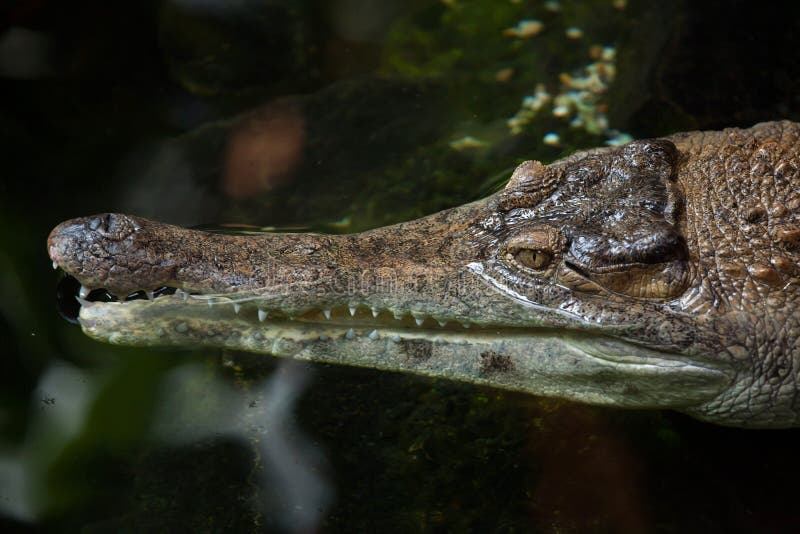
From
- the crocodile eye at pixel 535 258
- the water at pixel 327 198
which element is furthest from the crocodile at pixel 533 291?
the water at pixel 327 198

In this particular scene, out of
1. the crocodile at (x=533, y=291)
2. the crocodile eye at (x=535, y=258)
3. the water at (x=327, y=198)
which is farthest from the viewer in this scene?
the water at (x=327, y=198)

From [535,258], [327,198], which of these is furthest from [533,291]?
[327,198]

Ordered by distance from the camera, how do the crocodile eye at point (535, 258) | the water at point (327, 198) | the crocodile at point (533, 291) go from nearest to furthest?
the crocodile at point (533, 291) → the crocodile eye at point (535, 258) → the water at point (327, 198)

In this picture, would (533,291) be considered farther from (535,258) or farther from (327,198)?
(327,198)

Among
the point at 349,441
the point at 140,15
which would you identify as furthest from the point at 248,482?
the point at 140,15

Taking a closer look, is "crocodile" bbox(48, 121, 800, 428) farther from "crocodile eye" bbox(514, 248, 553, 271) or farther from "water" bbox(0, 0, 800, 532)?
"water" bbox(0, 0, 800, 532)

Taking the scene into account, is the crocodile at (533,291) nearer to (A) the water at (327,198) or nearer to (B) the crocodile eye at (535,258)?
(B) the crocodile eye at (535,258)

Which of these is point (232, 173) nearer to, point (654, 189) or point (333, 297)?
point (333, 297)
